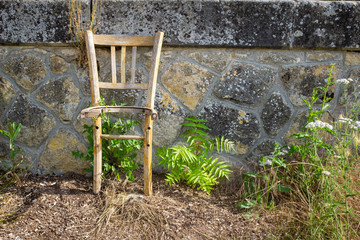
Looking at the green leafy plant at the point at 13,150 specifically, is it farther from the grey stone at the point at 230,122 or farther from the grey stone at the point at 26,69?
the grey stone at the point at 230,122

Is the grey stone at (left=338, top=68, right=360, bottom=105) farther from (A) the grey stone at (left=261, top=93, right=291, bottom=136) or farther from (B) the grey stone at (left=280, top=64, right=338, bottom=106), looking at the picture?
(A) the grey stone at (left=261, top=93, right=291, bottom=136)

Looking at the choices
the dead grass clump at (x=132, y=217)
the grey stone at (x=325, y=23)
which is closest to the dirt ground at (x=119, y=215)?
the dead grass clump at (x=132, y=217)

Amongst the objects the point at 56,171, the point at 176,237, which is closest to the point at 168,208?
the point at 176,237

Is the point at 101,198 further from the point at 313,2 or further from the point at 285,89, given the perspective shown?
the point at 313,2

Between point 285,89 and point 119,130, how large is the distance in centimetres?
138

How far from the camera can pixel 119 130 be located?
2637 mm

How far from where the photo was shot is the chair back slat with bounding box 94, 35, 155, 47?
8.39 ft

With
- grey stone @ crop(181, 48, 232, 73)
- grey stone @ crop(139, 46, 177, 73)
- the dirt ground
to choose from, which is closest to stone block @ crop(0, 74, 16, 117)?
the dirt ground

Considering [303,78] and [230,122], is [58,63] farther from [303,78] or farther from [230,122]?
[303,78]

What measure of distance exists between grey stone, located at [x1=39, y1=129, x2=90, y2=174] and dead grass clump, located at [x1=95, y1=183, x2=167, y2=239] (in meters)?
0.58

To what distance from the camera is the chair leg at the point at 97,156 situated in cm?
245

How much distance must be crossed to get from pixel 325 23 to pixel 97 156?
2.03 m

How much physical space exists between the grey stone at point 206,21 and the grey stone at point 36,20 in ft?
1.06

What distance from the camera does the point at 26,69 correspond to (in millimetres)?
2814
